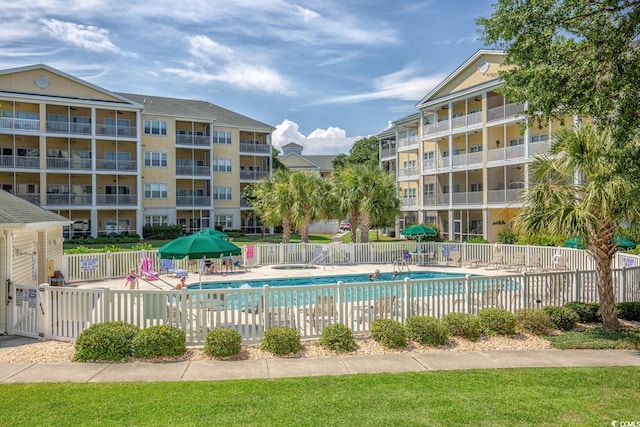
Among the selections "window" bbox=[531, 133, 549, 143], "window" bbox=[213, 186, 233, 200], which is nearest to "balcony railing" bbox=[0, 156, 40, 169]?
"window" bbox=[213, 186, 233, 200]

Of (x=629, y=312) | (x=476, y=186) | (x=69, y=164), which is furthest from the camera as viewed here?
(x=69, y=164)

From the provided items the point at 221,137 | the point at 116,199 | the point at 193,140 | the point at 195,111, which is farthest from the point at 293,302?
the point at 221,137

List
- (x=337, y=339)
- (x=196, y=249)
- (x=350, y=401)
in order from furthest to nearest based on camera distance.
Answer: (x=196, y=249) < (x=337, y=339) < (x=350, y=401)

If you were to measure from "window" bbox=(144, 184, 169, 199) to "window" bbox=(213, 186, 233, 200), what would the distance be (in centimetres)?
540

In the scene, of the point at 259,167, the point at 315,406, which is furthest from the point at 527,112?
the point at 259,167

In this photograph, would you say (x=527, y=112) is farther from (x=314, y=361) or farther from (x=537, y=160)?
(x=314, y=361)

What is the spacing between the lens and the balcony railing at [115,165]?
40241 millimetres

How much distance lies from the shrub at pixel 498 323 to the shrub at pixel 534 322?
35cm

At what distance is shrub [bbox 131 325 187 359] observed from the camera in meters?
8.51

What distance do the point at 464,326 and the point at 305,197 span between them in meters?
18.8

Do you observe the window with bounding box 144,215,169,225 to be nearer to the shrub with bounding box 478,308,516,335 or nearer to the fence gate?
the fence gate

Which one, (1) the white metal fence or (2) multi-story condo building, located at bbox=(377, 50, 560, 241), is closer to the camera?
(1) the white metal fence

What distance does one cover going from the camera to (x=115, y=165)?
1604 inches

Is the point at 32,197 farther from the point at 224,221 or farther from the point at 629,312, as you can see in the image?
the point at 629,312
